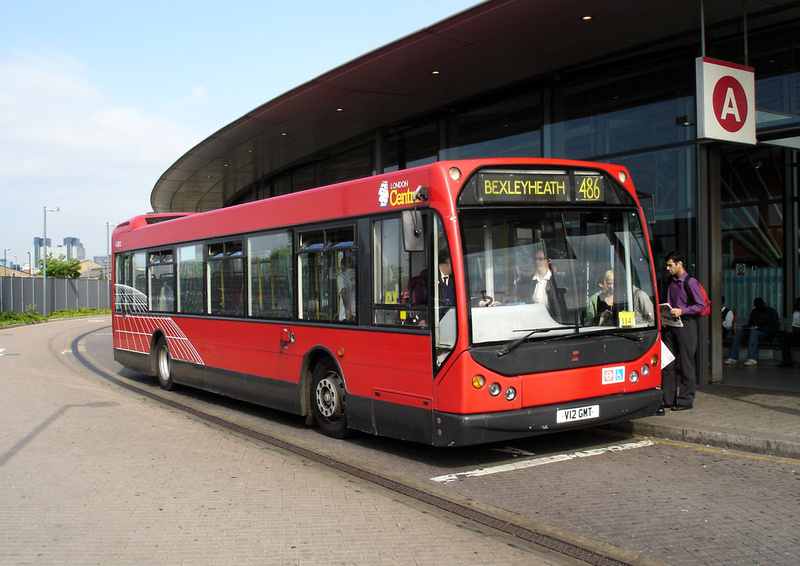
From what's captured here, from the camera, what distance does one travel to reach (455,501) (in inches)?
245

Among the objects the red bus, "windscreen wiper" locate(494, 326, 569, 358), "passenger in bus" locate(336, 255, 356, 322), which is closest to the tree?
the red bus

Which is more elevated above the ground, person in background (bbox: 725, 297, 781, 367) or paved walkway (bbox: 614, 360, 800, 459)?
person in background (bbox: 725, 297, 781, 367)

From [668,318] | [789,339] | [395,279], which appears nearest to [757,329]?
[789,339]

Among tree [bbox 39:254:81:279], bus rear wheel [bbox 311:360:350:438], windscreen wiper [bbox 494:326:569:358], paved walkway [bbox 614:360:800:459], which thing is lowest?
paved walkway [bbox 614:360:800:459]

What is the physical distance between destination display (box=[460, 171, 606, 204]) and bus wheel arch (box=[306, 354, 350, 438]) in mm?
2777

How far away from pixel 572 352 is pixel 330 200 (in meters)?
3.39

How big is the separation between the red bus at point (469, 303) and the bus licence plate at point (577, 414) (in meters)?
0.01

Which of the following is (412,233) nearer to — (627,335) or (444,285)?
(444,285)

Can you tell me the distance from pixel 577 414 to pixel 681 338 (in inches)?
114

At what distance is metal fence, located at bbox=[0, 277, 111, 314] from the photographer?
45.8 meters

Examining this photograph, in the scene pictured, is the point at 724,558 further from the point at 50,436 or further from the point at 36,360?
the point at 36,360

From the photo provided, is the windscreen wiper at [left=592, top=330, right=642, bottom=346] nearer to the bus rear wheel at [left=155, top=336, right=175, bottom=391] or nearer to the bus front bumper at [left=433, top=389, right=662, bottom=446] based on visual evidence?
the bus front bumper at [left=433, top=389, right=662, bottom=446]

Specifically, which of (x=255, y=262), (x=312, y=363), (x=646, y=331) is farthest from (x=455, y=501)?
(x=255, y=262)

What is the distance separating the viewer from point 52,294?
2103 inches
